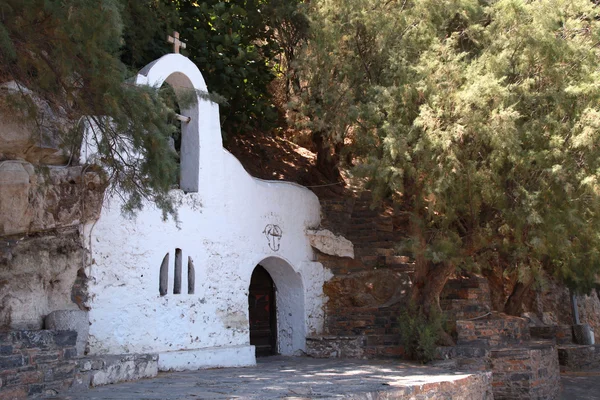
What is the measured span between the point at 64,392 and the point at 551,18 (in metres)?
9.07

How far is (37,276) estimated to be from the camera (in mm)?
7684

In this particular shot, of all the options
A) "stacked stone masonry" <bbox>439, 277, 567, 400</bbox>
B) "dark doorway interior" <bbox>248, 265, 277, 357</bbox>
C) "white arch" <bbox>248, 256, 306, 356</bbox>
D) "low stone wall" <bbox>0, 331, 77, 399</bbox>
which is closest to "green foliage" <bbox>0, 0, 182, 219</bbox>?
"low stone wall" <bbox>0, 331, 77, 399</bbox>

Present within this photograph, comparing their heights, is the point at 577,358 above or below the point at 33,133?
below

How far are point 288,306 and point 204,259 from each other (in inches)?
113

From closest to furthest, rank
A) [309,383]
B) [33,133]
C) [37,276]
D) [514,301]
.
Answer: [33,133]
[37,276]
[309,383]
[514,301]

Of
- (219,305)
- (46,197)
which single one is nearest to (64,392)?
(46,197)

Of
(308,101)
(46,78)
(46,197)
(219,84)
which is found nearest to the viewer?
(46,78)

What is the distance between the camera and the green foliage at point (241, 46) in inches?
560

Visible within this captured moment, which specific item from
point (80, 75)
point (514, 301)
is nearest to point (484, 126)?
point (514, 301)

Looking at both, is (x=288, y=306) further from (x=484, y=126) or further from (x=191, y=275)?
(x=484, y=126)

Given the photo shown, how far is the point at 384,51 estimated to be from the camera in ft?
39.7

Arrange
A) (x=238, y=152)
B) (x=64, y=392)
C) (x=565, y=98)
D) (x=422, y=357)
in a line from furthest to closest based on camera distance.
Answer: (x=238, y=152) < (x=422, y=357) < (x=565, y=98) < (x=64, y=392)

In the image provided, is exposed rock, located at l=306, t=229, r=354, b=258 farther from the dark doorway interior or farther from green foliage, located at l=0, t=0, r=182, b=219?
green foliage, located at l=0, t=0, r=182, b=219

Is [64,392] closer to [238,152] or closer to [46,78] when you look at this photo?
[46,78]
